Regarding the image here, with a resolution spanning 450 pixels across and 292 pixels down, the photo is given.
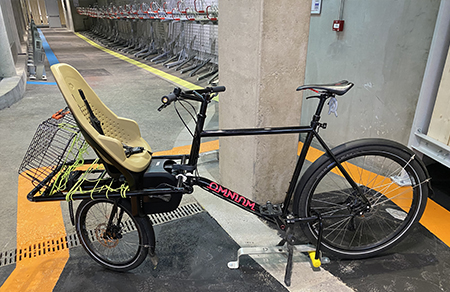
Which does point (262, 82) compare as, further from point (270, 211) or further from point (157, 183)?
point (157, 183)

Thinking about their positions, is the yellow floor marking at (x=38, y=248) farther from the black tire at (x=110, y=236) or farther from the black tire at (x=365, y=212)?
the black tire at (x=365, y=212)

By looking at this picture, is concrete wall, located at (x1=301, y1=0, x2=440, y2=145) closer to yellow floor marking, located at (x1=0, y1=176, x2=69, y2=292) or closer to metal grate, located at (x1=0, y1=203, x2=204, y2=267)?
metal grate, located at (x1=0, y1=203, x2=204, y2=267)

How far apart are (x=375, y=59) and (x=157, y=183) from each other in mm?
2481

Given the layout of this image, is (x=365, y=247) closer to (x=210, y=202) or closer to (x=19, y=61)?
(x=210, y=202)

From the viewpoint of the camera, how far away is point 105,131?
194cm

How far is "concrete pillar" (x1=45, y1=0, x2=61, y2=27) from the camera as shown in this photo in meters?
28.8

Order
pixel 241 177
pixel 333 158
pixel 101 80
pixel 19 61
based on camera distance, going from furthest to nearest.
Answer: pixel 19 61 → pixel 101 80 → pixel 241 177 → pixel 333 158

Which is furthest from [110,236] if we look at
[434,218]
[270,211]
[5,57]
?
[5,57]

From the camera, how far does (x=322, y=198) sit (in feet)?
8.82

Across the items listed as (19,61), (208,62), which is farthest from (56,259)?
(19,61)

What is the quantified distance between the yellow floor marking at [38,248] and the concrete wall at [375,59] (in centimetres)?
296

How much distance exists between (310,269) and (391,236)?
1.91ft

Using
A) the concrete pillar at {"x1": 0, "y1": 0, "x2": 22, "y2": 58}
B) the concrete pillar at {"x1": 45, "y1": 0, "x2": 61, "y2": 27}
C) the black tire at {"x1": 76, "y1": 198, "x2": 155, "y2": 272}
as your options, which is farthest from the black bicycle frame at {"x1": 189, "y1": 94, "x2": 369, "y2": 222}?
the concrete pillar at {"x1": 45, "y1": 0, "x2": 61, "y2": 27}

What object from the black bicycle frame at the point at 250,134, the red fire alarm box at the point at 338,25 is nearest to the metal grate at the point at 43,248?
the black bicycle frame at the point at 250,134
